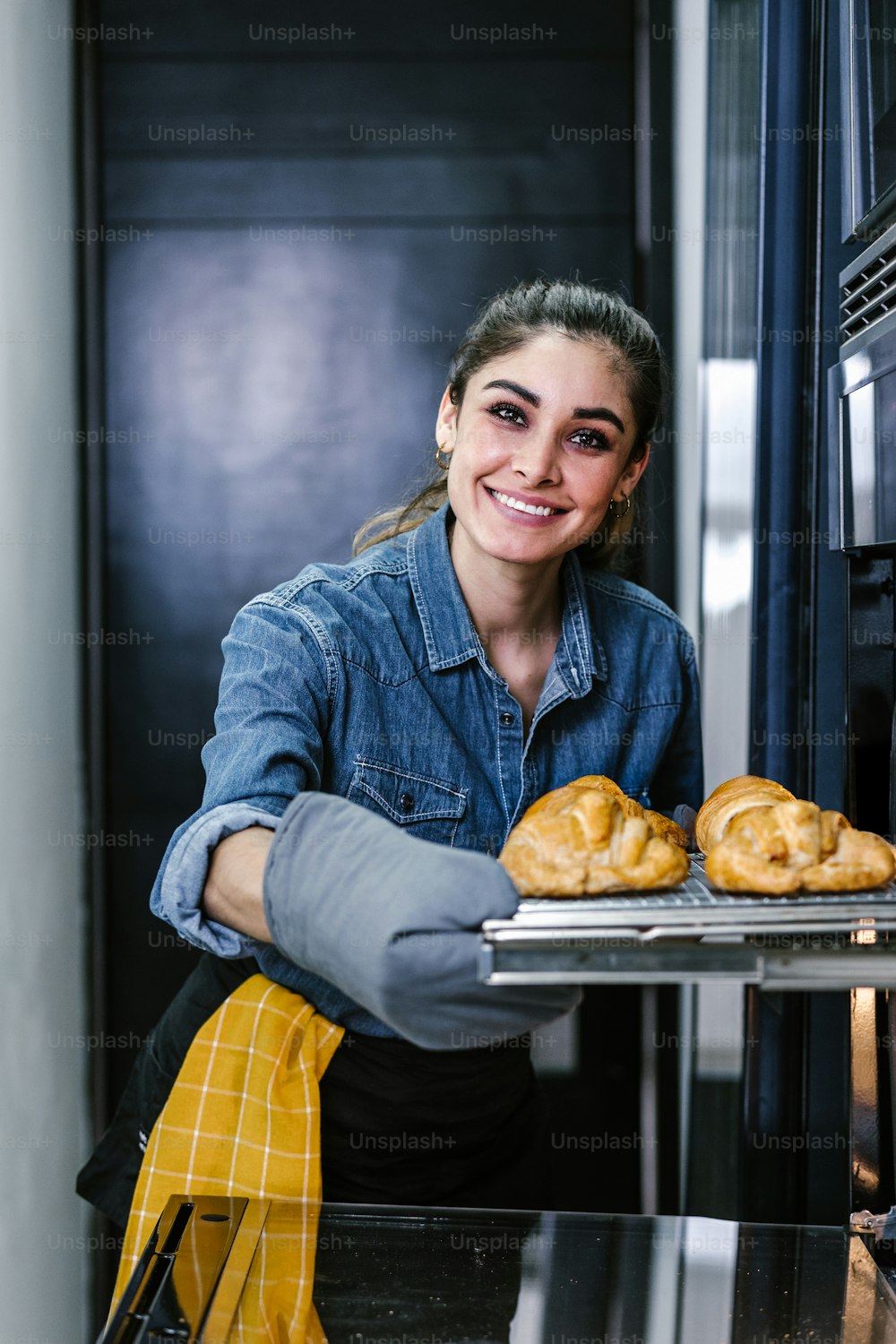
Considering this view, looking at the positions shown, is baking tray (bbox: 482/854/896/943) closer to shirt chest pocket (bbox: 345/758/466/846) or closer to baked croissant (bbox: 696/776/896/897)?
baked croissant (bbox: 696/776/896/897)

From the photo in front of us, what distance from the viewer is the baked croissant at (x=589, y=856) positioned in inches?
26.8

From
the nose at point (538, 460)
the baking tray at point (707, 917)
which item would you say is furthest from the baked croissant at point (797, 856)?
the nose at point (538, 460)

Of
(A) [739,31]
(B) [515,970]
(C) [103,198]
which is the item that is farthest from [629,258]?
(B) [515,970]

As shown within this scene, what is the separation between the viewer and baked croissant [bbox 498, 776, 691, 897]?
2.23 feet

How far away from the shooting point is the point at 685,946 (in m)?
0.58

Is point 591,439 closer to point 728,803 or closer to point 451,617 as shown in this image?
point 451,617

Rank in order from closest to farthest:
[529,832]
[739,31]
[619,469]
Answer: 1. [529,832]
2. [619,469]
3. [739,31]

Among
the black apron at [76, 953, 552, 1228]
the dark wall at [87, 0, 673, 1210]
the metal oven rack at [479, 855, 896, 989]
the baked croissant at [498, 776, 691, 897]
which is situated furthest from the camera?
the dark wall at [87, 0, 673, 1210]

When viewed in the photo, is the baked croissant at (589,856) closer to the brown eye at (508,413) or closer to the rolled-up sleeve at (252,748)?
the rolled-up sleeve at (252,748)

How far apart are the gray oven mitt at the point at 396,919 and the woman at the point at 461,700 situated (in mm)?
129

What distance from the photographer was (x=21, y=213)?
5.58 ft

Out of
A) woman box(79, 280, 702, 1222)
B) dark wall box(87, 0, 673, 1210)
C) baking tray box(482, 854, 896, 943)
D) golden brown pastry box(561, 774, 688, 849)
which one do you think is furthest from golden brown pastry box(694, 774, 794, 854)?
dark wall box(87, 0, 673, 1210)

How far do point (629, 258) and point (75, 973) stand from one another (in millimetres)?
1489

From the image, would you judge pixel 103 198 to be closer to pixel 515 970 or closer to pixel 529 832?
pixel 529 832
